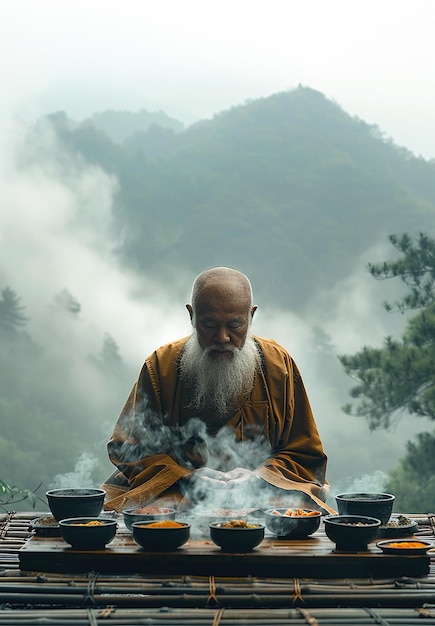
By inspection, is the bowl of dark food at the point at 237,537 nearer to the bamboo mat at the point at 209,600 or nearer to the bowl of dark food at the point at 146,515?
the bamboo mat at the point at 209,600

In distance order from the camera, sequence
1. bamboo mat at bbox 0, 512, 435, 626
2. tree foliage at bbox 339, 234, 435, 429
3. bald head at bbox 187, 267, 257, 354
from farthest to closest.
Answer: tree foliage at bbox 339, 234, 435, 429 → bald head at bbox 187, 267, 257, 354 → bamboo mat at bbox 0, 512, 435, 626

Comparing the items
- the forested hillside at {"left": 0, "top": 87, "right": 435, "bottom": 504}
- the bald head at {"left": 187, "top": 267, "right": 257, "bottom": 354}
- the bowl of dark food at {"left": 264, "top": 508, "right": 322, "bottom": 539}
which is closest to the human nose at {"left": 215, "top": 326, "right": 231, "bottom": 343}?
the bald head at {"left": 187, "top": 267, "right": 257, "bottom": 354}

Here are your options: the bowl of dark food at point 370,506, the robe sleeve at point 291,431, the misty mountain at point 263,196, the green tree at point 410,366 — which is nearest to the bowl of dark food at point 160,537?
the bowl of dark food at point 370,506

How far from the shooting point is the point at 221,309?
438 cm

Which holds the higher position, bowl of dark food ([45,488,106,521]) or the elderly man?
the elderly man

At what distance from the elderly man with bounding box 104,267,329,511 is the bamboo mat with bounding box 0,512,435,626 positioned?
58.6 inches

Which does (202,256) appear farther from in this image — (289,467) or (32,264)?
(289,467)

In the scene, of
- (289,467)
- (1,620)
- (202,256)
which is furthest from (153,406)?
(202,256)

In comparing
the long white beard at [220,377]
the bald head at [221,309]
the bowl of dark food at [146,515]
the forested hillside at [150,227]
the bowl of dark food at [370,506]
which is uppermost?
the forested hillside at [150,227]

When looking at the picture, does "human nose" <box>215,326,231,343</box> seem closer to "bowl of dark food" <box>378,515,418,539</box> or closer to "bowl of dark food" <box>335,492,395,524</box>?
"bowl of dark food" <box>335,492,395,524</box>

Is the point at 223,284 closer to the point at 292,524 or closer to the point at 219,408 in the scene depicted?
the point at 219,408

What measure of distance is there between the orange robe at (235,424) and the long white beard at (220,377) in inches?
2.4

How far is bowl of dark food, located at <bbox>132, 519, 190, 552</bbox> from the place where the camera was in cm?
278

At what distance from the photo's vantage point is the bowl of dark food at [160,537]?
2.78m
